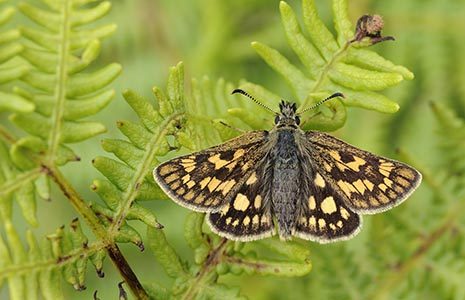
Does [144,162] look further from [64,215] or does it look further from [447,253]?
[64,215]

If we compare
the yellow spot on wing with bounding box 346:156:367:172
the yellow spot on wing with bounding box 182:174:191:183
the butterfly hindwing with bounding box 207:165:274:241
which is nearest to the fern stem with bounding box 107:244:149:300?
the butterfly hindwing with bounding box 207:165:274:241

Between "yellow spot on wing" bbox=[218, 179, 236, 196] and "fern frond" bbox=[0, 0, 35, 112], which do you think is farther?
"yellow spot on wing" bbox=[218, 179, 236, 196]

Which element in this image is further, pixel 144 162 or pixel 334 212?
pixel 334 212

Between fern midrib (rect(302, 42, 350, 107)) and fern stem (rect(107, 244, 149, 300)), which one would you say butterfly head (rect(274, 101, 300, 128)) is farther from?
fern stem (rect(107, 244, 149, 300))

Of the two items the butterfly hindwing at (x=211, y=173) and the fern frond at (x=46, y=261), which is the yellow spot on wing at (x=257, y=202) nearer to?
the butterfly hindwing at (x=211, y=173)

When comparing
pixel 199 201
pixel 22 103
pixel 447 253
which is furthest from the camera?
pixel 447 253

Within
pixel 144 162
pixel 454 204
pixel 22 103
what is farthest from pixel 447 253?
pixel 22 103

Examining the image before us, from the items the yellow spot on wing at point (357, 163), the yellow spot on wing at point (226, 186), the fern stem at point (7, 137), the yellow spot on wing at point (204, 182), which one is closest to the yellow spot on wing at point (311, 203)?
the yellow spot on wing at point (357, 163)
